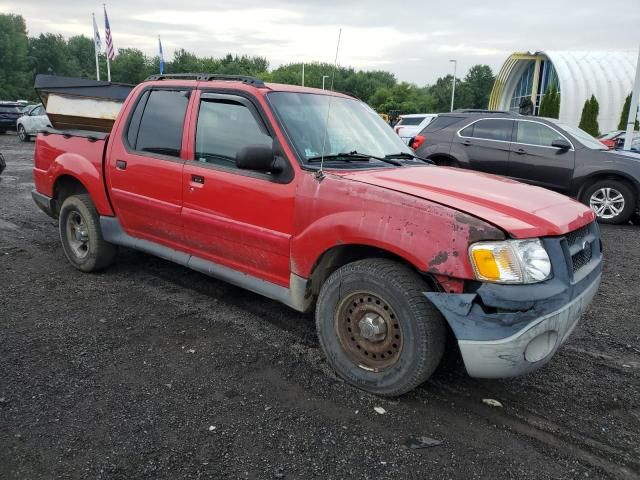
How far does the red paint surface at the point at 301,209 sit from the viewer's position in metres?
2.83

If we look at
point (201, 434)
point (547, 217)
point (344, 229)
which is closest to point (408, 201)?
point (344, 229)

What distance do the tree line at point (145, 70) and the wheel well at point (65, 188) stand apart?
5050 centimetres

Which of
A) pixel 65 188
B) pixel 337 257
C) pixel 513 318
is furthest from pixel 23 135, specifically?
pixel 513 318

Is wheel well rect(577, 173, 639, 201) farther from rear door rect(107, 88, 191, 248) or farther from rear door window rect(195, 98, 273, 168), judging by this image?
rear door rect(107, 88, 191, 248)

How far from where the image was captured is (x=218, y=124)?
404cm

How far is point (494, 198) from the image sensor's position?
10.4 feet

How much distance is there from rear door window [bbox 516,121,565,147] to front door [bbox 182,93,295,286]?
6946 mm

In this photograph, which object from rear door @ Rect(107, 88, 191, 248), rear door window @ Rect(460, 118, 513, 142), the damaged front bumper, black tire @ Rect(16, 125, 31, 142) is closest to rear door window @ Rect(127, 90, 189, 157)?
rear door @ Rect(107, 88, 191, 248)

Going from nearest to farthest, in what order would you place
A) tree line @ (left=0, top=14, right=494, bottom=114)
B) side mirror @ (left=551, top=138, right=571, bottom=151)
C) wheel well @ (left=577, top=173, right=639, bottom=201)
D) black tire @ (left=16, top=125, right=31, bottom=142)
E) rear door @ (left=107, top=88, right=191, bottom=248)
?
1. rear door @ (left=107, top=88, right=191, bottom=248)
2. wheel well @ (left=577, top=173, right=639, bottom=201)
3. side mirror @ (left=551, top=138, right=571, bottom=151)
4. black tire @ (left=16, top=125, right=31, bottom=142)
5. tree line @ (left=0, top=14, right=494, bottom=114)

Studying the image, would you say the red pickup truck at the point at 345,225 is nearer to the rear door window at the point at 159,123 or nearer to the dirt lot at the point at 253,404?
the rear door window at the point at 159,123

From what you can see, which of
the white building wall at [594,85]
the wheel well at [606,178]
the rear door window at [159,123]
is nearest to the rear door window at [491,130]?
the wheel well at [606,178]

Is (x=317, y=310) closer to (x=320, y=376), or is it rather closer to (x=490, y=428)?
(x=320, y=376)

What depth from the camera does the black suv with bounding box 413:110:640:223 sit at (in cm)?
873

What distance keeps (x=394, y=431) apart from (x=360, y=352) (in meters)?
0.56
